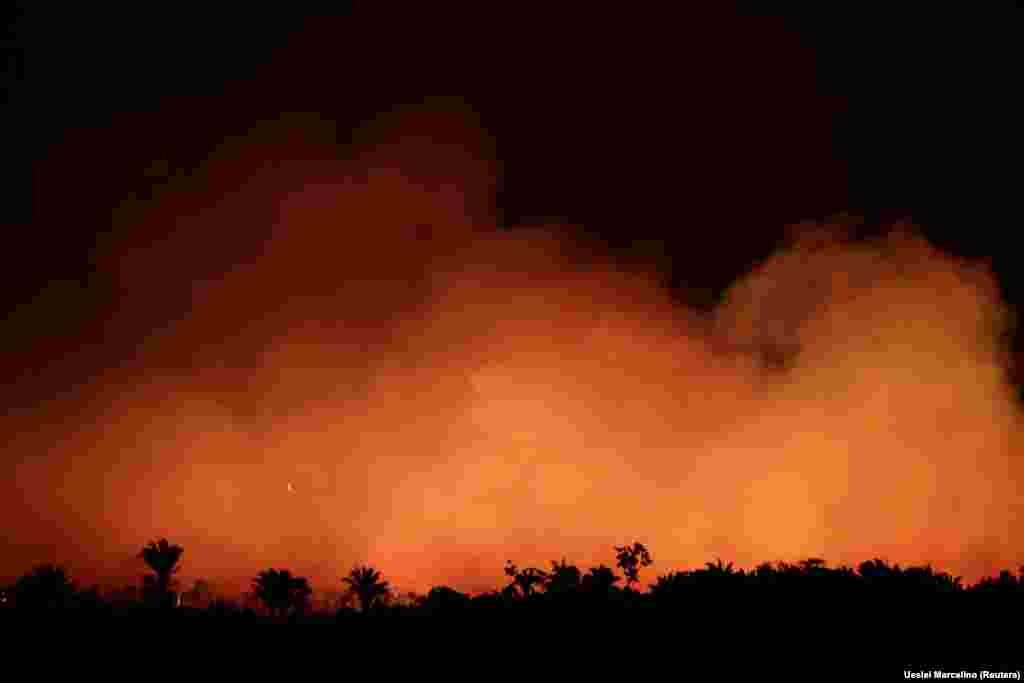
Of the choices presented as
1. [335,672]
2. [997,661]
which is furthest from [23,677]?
[997,661]

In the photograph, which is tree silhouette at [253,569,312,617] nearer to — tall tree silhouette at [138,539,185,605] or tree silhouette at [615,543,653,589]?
tall tree silhouette at [138,539,185,605]

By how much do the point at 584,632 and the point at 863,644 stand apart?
7113mm

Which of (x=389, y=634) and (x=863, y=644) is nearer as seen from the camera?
(x=863, y=644)

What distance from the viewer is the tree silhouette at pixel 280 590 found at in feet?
196

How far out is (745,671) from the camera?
2011 cm

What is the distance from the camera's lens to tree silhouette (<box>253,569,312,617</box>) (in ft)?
196

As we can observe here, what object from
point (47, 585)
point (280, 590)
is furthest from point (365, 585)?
point (47, 585)

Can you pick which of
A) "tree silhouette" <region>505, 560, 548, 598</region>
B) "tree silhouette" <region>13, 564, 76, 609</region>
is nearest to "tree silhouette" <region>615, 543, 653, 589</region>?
"tree silhouette" <region>505, 560, 548, 598</region>

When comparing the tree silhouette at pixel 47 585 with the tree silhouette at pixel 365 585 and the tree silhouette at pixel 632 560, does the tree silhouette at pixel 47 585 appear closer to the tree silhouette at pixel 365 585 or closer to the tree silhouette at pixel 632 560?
the tree silhouette at pixel 365 585

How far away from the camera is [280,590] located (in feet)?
196

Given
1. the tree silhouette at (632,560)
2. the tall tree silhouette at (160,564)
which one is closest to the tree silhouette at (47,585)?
Result: the tall tree silhouette at (160,564)

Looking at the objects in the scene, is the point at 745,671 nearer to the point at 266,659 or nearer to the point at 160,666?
the point at 266,659

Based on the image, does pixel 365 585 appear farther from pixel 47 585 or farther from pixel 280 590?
pixel 47 585

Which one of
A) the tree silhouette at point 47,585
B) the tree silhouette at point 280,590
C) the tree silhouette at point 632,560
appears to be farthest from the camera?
the tree silhouette at point 632,560
